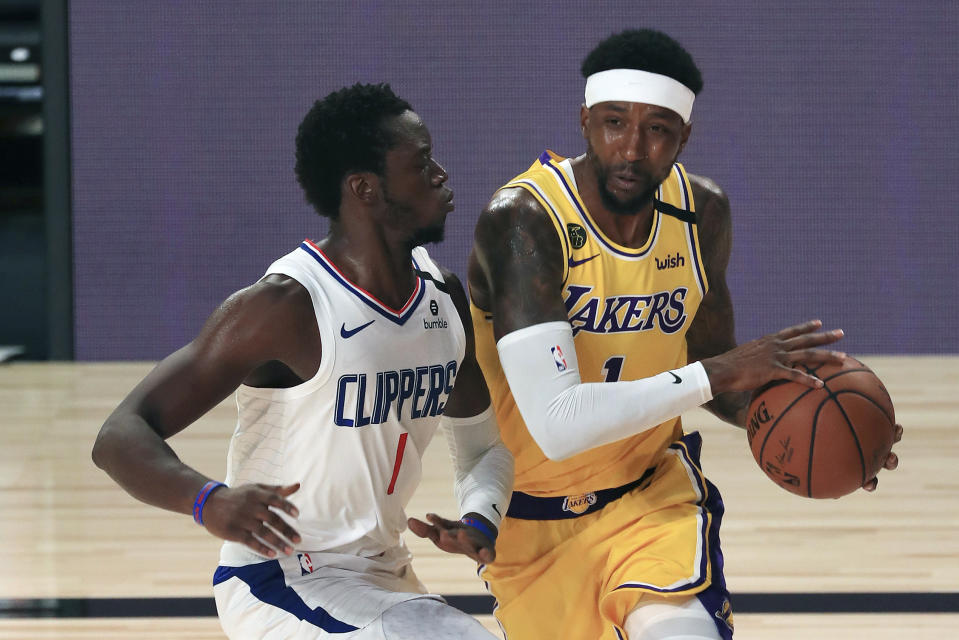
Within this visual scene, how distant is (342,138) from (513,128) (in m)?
5.19

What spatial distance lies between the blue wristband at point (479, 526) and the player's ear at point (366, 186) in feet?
1.89

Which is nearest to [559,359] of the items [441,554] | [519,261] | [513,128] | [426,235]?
[519,261]

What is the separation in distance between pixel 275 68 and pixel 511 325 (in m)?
5.36

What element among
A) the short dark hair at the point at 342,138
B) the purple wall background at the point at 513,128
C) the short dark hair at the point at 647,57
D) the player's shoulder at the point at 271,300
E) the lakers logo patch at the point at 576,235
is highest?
the short dark hair at the point at 647,57

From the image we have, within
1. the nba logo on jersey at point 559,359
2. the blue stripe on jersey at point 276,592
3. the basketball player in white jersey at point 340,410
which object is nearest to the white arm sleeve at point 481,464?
the basketball player in white jersey at point 340,410

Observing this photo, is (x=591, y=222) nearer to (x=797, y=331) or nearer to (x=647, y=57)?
(x=647, y=57)

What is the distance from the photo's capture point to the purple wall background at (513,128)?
23.1 ft

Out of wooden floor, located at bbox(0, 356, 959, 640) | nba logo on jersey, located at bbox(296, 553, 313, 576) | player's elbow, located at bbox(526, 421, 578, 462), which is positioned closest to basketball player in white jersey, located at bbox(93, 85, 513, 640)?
nba logo on jersey, located at bbox(296, 553, 313, 576)

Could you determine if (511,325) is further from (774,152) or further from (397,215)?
(774,152)

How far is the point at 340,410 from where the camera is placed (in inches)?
75.8

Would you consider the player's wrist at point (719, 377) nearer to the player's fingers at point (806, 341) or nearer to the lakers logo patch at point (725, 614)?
the player's fingers at point (806, 341)

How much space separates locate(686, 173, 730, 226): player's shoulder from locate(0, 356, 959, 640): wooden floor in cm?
119

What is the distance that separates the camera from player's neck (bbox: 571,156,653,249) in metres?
2.26

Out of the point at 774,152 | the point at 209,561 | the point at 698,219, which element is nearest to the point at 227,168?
the point at 774,152
